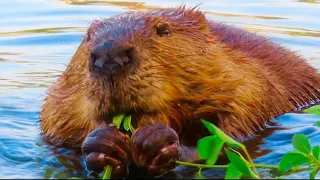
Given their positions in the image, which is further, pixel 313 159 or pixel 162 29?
pixel 162 29

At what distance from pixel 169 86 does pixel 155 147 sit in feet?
0.96

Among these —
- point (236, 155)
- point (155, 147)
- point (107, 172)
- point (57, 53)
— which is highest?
point (236, 155)

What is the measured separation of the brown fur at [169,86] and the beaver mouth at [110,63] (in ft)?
0.08

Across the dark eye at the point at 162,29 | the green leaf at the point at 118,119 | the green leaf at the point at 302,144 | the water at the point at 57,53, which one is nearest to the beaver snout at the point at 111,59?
the green leaf at the point at 118,119

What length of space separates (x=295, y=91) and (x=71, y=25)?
11.2 feet

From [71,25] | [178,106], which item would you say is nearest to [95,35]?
[178,106]

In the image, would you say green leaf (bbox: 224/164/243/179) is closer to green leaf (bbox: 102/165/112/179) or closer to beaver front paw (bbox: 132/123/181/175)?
beaver front paw (bbox: 132/123/181/175)

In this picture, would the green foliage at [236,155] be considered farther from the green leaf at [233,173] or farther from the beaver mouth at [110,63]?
the beaver mouth at [110,63]

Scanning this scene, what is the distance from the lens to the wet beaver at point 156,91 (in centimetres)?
361

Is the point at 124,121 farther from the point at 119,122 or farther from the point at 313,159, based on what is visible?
the point at 313,159

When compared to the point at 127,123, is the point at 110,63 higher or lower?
higher

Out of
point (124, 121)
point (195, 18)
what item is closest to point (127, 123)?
point (124, 121)

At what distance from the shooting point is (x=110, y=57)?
3498 millimetres

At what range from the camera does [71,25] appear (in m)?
8.20
